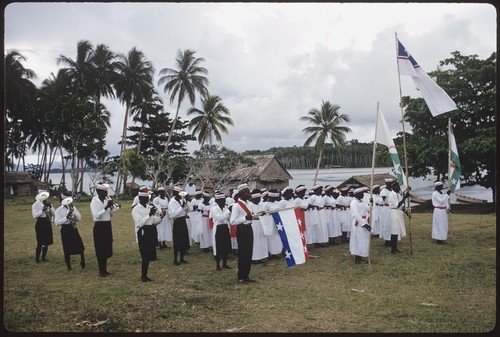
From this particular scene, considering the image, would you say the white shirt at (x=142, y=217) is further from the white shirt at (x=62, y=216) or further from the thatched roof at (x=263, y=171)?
the thatched roof at (x=263, y=171)

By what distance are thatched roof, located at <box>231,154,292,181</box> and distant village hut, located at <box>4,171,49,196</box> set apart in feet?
59.9

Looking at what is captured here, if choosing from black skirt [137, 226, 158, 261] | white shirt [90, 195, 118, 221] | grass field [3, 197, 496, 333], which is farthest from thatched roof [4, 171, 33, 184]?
black skirt [137, 226, 158, 261]

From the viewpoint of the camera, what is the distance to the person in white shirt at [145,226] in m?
8.14

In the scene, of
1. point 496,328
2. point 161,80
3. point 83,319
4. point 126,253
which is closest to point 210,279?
point 83,319

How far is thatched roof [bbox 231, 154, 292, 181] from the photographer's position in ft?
104

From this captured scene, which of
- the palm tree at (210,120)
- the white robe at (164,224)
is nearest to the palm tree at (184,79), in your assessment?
the palm tree at (210,120)

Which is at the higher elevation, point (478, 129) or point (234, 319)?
point (478, 129)

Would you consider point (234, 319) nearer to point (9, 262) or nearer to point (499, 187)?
point (499, 187)

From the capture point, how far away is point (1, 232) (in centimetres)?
432

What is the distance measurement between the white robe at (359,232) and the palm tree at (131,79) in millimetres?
30572

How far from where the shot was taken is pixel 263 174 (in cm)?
3195

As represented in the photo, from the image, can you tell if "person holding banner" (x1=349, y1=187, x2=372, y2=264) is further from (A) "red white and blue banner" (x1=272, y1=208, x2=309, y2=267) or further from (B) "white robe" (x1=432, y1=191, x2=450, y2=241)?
(B) "white robe" (x1=432, y1=191, x2=450, y2=241)

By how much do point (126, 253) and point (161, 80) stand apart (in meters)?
26.8

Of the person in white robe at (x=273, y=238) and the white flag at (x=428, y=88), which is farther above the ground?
the white flag at (x=428, y=88)
